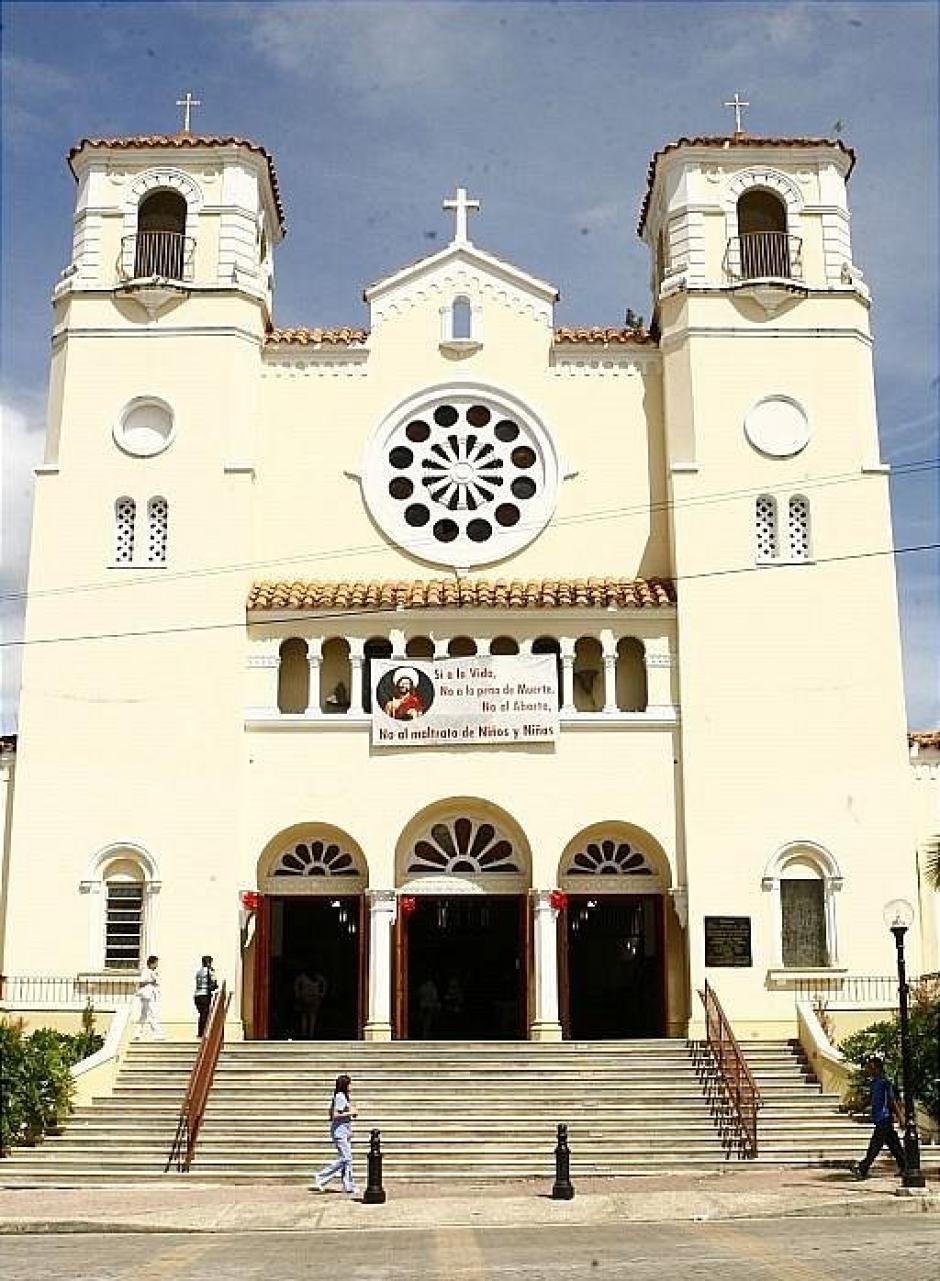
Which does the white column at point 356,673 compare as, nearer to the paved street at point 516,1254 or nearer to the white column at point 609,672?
the white column at point 609,672

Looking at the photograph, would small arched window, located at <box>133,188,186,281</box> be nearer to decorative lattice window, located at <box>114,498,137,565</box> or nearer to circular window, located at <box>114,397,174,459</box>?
circular window, located at <box>114,397,174,459</box>

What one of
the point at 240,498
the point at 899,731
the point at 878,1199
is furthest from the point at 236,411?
the point at 878,1199

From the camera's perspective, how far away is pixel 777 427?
29812mm

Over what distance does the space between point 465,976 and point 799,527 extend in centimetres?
1081

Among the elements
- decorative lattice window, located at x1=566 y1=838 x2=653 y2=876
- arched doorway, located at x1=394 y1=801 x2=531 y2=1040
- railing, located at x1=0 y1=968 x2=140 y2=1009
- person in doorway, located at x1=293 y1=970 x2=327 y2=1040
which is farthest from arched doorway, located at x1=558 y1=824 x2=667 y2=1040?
railing, located at x1=0 y1=968 x2=140 y2=1009

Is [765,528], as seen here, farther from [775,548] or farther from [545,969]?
[545,969]

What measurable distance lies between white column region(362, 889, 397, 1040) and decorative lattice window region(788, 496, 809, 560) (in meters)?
9.68

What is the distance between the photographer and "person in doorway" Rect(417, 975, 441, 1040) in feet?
98.9

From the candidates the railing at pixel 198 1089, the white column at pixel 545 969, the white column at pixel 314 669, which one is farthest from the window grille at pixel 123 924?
the white column at pixel 545 969

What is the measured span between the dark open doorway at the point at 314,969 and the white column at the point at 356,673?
347 centimetres

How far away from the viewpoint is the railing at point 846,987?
87.6 feet

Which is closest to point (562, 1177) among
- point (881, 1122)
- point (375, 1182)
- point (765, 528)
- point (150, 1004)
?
point (375, 1182)

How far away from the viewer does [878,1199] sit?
18.0 metres

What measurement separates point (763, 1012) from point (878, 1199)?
8646 mm
